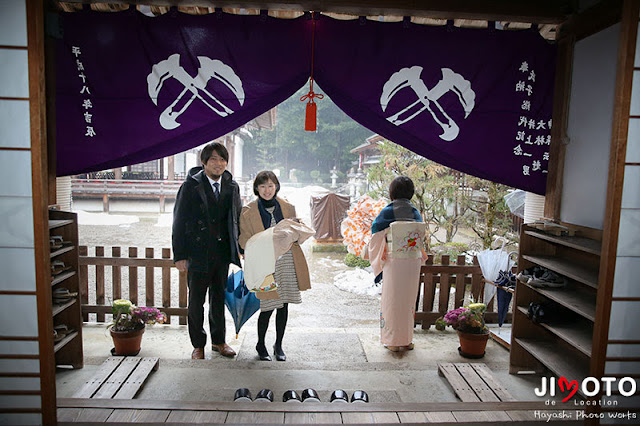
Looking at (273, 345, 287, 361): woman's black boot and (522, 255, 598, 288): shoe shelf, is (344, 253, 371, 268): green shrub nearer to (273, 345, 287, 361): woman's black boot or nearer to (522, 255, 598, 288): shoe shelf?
(273, 345, 287, 361): woman's black boot

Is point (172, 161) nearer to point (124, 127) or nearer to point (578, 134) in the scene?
point (124, 127)

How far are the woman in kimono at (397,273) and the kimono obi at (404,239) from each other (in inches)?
1.5

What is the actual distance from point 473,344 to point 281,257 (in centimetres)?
225

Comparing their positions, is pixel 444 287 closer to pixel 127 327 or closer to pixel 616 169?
pixel 616 169

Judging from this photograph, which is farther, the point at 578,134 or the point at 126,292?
the point at 126,292

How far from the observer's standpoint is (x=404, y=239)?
4531 millimetres

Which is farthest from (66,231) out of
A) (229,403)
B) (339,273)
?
(339,273)

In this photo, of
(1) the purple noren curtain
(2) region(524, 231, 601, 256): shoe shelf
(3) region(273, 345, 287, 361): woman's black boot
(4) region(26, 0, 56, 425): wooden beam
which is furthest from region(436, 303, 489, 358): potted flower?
(4) region(26, 0, 56, 425): wooden beam

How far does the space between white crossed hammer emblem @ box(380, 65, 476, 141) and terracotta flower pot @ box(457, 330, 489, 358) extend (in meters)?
2.09

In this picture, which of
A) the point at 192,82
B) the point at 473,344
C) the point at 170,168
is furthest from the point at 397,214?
the point at 170,168

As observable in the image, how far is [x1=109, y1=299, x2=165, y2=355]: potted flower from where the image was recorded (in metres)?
4.28

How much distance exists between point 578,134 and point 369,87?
201 cm

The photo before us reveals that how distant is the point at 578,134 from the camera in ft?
13.0

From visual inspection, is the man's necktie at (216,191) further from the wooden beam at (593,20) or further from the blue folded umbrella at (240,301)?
the wooden beam at (593,20)
